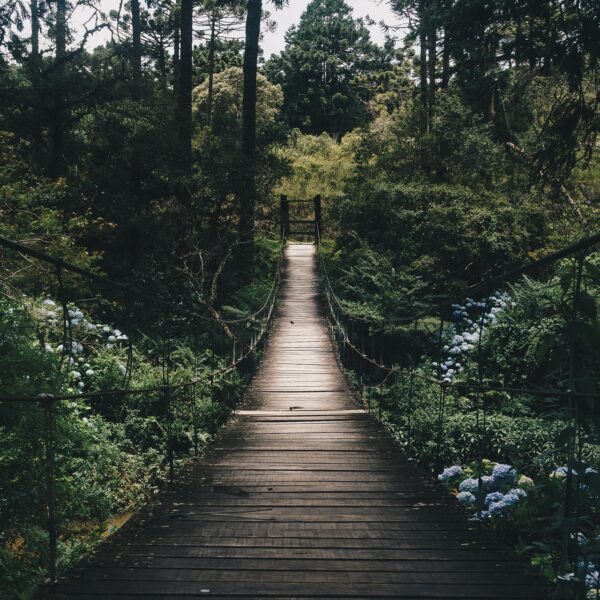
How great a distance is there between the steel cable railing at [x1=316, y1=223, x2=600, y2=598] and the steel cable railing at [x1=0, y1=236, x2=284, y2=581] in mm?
1515

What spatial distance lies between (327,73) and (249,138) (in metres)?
25.5

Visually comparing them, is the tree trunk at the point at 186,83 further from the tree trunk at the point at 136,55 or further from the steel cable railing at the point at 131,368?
the steel cable railing at the point at 131,368

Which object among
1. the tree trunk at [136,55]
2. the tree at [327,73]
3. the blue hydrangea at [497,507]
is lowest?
the blue hydrangea at [497,507]

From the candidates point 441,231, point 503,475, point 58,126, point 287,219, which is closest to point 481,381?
point 503,475

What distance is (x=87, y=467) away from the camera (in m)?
5.34

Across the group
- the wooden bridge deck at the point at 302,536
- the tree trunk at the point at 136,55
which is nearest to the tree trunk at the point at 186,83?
the tree trunk at the point at 136,55

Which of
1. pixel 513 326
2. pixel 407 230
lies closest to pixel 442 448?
pixel 513 326

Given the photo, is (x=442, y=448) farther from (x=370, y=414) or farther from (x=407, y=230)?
(x=407, y=230)

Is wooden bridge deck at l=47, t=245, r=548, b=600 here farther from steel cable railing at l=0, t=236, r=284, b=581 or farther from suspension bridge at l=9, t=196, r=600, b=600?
steel cable railing at l=0, t=236, r=284, b=581

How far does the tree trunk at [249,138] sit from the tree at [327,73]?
21408 mm

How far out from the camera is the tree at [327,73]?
36469 mm

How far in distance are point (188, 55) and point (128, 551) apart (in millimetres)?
13157

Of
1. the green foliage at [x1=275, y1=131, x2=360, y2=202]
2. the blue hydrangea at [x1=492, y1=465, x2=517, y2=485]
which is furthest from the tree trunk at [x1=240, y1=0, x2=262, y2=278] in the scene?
the blue hydrangea at [x1=492, y1=465, x2=517, y2=485]

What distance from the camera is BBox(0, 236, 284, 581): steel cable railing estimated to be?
241cm
